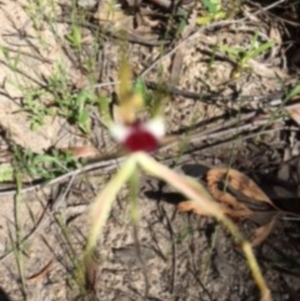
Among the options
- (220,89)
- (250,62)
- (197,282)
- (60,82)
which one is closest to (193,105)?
(220,89)

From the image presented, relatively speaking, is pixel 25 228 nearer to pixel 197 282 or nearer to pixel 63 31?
pixel 197 282

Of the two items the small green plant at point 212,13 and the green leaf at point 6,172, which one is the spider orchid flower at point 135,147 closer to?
the green leaf at point 6,172

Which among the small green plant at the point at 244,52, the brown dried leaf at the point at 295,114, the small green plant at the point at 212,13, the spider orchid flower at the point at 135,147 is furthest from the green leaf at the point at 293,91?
the spider orchid flower at the point at 135,147

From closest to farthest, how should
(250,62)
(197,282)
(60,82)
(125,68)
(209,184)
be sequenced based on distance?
A: (125,68)
(197,282)
(209,184)
(60,82)
(250,62)

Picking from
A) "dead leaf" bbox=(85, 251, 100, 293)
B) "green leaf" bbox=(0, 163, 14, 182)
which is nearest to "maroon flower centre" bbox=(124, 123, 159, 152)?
"dead leaf" bbox=(85, 251, 100, 293)

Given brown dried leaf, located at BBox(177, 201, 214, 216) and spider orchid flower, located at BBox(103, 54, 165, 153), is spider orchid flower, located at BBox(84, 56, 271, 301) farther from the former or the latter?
brown dried leaf, located at BBox(177, 201, 214, 216)

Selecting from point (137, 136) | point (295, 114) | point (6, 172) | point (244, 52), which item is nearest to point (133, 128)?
point (137, 136)
